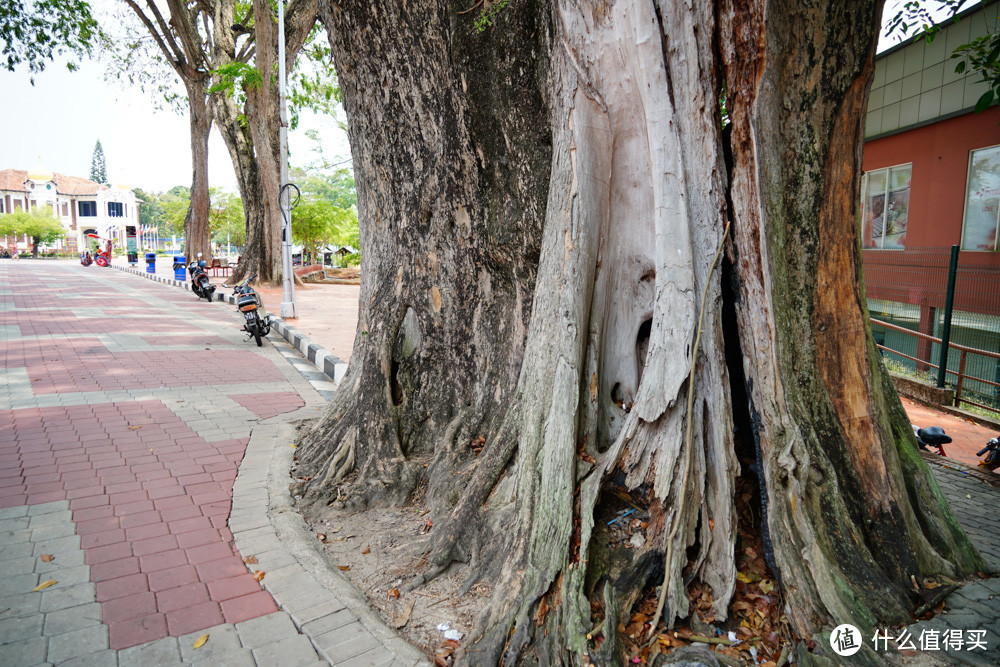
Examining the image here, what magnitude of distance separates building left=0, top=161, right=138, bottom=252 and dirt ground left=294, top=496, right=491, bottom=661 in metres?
73.0

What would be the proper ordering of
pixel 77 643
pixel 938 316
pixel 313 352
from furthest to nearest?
pixel 938 316, pixel 313 352, pixel 77 643

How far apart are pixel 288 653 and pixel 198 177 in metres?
21.4

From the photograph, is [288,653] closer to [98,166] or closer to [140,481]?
[140,481]

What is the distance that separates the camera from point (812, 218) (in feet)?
8.97

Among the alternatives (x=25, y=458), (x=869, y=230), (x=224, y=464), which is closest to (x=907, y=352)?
(x=869, y=230)

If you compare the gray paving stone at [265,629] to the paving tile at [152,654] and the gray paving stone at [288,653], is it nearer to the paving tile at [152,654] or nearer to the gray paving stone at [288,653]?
the gray paving stone at [288,653]

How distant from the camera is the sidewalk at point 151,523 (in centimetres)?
263

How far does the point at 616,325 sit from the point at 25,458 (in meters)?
4.46

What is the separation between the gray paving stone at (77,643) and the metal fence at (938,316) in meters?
8.28

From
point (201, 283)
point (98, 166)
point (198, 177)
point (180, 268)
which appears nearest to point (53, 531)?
point (201, 283)

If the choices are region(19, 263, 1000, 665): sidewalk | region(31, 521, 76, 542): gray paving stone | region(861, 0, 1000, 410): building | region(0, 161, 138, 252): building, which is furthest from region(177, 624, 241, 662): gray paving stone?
region(0, 161, 138, 252): building

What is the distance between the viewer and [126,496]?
158 inches

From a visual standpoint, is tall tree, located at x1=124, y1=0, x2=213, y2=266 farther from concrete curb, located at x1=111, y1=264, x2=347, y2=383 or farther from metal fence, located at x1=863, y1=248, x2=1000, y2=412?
metal fence, located at x1=863, y1=248, x2=1000, y2=412

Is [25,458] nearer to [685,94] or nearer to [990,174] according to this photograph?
[685,94]
